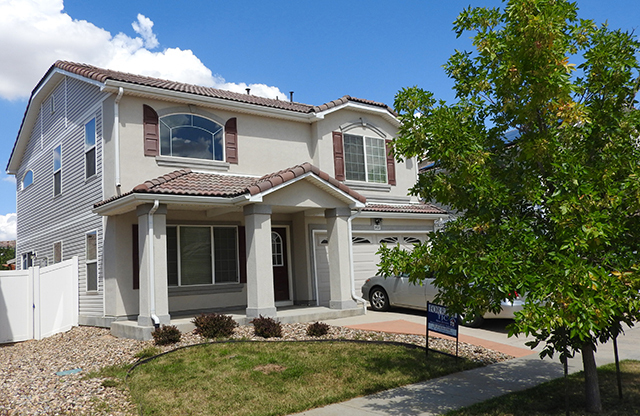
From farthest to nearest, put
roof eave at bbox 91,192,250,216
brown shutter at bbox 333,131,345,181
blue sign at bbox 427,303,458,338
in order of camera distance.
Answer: brown shutter at bbox 333,131,345,181
roof eave at bbox 91,192,250,216
blue sign at bbox 427,303,458,338

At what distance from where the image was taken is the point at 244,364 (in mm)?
8203

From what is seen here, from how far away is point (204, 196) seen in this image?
38.0ft

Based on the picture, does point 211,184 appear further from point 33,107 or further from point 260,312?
point 33,107

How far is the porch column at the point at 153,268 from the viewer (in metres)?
11.1

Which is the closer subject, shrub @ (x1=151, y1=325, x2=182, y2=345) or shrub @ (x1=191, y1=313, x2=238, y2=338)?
shrub @ (x1=151, y1=325, x2=182, y2=345)

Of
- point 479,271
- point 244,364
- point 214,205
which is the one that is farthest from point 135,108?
point 479,271

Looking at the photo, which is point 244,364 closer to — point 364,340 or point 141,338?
point 364,340

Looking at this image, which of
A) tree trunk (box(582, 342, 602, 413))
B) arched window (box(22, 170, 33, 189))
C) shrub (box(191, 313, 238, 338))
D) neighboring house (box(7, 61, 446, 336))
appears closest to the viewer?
tree trunk (box(582, 342, 602, 413))

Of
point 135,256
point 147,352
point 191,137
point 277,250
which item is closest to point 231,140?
point 191,137

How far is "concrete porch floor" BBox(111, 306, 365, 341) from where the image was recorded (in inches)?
432

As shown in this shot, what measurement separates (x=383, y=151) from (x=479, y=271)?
12.7 meters

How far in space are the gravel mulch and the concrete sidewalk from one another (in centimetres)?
67

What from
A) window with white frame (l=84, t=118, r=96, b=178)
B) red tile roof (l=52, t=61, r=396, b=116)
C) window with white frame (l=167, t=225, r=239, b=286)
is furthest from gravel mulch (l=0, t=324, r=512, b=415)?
red tile roof (l=52, t=61, r=396, b=116)

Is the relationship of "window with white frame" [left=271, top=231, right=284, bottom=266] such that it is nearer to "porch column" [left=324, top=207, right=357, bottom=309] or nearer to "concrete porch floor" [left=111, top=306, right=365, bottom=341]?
"concrete porch floor" [left=111, top=306, right=365, bottom=341]
